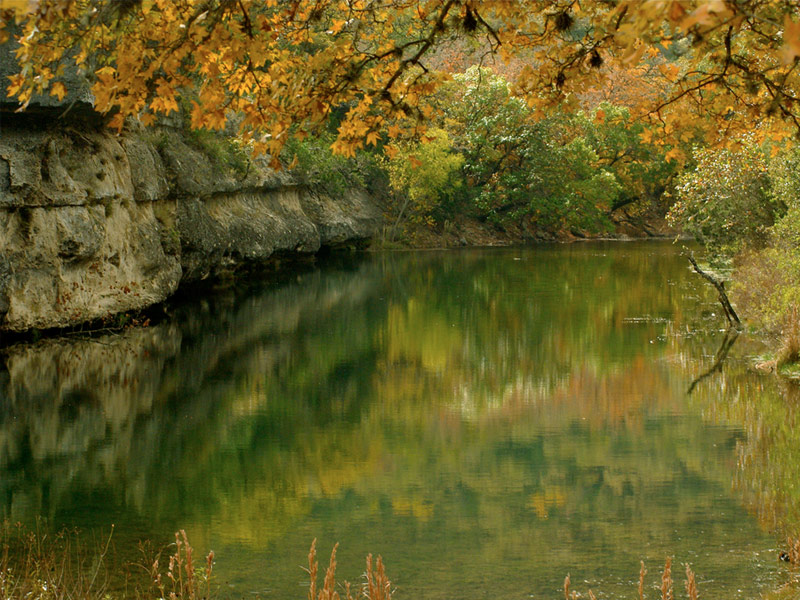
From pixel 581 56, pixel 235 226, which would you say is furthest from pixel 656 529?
pixel 235 226

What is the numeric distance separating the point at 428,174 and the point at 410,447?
28.5 m

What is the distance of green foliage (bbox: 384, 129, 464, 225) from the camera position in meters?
38.6

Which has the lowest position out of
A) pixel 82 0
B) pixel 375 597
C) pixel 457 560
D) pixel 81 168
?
pixel 457 560

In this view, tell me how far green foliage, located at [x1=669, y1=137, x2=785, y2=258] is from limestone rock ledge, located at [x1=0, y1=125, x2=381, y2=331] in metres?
10.8

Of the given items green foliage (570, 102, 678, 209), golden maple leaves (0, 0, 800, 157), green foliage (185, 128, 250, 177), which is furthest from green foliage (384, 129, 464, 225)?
golden maple leaves (0, 0, 800, 157)

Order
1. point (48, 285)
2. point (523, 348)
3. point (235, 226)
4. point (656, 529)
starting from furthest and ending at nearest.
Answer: point (235, 226), point (523, 348), point (48, 285), point (656, 529)

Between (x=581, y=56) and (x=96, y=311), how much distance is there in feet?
42.7

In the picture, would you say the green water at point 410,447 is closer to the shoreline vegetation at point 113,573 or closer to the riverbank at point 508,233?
the shoreline vegetation at point 113,573

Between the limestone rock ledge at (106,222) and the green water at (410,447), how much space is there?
787mm

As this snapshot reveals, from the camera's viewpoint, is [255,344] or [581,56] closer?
[581,56]

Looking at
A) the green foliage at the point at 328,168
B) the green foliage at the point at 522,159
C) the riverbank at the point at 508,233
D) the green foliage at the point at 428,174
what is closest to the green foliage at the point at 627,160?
the green foliage at the point at 522,159

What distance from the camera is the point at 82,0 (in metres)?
5.28

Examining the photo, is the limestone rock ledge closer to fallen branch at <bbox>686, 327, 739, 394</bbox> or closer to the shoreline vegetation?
the shoreline vegetation

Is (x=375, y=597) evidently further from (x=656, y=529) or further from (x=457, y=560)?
(x=656, y=529)
